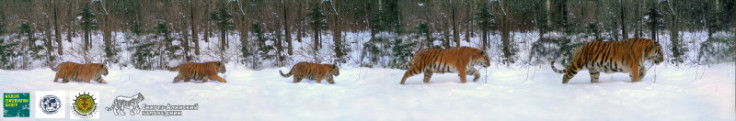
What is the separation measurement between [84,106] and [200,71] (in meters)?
1.15

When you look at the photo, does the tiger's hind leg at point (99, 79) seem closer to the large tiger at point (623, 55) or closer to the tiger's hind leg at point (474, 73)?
the tiger's hind leg at point (474, 73)

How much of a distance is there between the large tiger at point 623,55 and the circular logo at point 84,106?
4.64 m

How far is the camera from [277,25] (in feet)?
26.6

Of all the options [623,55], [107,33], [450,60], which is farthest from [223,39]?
[623,55]

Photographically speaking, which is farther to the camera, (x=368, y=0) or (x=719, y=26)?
(x=719, y=26)

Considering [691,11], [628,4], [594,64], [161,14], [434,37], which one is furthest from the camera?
[691,11]

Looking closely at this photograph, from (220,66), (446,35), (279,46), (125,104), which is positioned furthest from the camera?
(279,46)

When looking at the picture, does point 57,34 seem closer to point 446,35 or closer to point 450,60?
point 446,35

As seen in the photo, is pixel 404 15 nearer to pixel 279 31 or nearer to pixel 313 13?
pixel 313 13

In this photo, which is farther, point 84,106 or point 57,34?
point 57,34

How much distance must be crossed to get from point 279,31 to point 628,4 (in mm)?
5647

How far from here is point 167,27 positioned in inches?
296

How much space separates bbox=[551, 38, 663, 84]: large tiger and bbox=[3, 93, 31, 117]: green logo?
5.29 m

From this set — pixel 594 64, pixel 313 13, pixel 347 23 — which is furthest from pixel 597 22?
pixel 313 13
